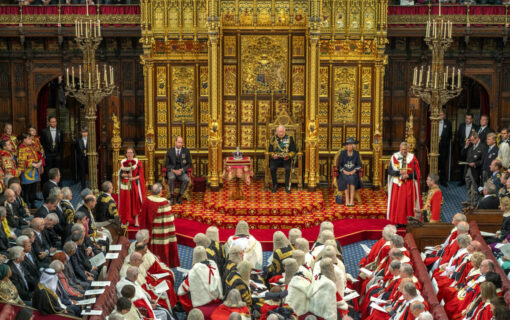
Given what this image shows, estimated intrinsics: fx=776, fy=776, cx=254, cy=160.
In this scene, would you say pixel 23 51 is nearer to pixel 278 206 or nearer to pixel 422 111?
pixel 278 206

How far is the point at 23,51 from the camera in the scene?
20.4 meters

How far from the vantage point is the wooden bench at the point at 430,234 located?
46.9 ft

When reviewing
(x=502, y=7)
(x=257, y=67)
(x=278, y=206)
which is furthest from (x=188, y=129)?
(x=502, y=7)

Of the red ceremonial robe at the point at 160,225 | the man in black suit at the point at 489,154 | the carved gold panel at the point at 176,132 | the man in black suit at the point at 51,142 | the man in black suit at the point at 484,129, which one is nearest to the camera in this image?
the red ceremonial robe at the point at 160,225

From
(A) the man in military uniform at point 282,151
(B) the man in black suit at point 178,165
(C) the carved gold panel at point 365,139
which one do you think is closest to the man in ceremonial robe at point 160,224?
(B) the man in black suit at point 178,165

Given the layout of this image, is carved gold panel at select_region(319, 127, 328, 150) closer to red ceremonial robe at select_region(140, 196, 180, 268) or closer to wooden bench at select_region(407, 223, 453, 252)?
wooden bench at select_region(407, 223, 453, 252)

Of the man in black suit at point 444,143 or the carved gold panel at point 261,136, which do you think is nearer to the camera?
the carved gold panel at point 261,136

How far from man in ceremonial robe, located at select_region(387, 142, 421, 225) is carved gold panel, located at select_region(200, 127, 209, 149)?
5398 mm

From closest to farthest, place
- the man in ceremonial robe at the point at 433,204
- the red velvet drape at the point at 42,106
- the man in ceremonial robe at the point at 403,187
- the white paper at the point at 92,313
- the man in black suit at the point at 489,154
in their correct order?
1. the white paper at the point at 92,313
2. the man in ceremonial robe at the point at 433,204
3. the man in ceremonial robe at the point at 403,187
4. the man in black suit at the point at 489,154
5. the red velvet drape at the point at 42,106

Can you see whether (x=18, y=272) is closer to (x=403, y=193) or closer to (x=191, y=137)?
(x=403, y=193)

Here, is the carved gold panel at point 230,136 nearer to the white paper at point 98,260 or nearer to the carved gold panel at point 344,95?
the carved gold panel at point 344,95

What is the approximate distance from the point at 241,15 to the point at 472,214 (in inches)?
319

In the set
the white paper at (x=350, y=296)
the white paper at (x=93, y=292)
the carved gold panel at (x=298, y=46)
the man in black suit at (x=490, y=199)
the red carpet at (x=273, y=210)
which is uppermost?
the carved gold panel at (x=298, y=46)

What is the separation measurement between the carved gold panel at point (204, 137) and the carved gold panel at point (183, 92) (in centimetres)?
41
